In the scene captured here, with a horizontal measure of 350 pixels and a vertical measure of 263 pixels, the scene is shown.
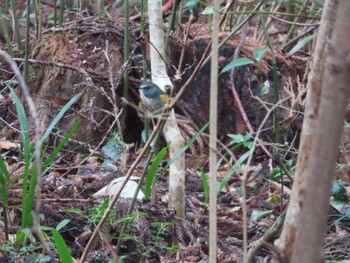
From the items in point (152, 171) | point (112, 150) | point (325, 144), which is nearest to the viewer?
point (325, 144)

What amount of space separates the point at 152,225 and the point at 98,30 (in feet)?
6.62

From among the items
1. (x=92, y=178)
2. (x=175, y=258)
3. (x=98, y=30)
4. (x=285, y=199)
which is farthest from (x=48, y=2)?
(x=175, y=258)

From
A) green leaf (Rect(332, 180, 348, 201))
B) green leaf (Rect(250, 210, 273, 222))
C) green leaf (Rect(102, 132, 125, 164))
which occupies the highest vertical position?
green leaf (Rect(332, 180, 348, 201))

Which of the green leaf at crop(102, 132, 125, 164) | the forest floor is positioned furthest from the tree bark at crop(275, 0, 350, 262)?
the green leaf at crop(102, 132, 125, 164)

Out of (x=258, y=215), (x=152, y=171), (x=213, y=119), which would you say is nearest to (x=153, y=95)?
(x=152, y=171)

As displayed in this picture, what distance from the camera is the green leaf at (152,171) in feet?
8.17

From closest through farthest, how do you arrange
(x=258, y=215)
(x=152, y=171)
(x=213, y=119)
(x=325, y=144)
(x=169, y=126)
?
1. (x=325, y=144)
2. (x=213, y=119)
3. (x=152, y=171)
4. (x=169, y=126)
5. (x=258, y=215)

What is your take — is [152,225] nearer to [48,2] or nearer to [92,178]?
[92,178]

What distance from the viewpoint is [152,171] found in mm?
2531

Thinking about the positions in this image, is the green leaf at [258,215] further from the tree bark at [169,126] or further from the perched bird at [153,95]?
the perched bird at [153,95]

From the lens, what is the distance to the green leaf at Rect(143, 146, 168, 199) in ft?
8.17

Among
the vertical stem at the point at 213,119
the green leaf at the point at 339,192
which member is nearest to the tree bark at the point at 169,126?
the green leaf at the point at 339,192

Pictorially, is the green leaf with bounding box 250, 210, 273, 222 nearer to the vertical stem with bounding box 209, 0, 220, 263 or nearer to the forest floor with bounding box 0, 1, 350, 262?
the forest floor with bounding box 0, 1, 350, 262

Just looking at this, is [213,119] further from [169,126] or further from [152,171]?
[169,126]
